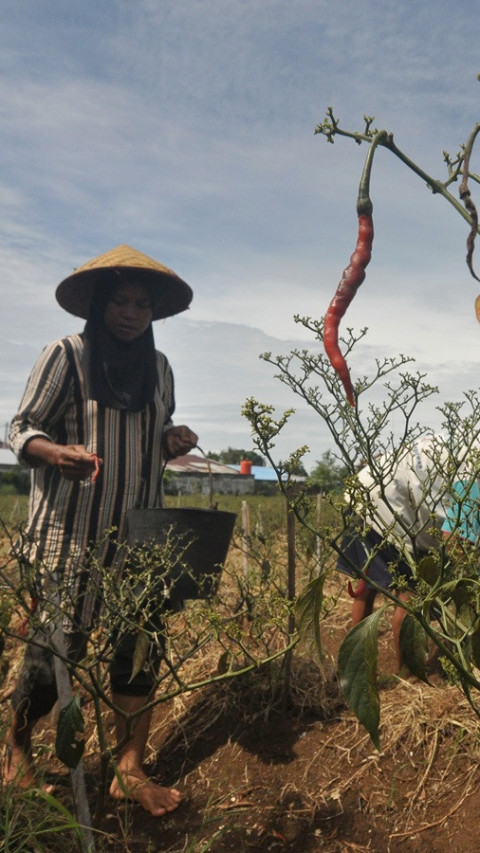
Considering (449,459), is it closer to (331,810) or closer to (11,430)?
(331,810)

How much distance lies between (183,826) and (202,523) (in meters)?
0.90

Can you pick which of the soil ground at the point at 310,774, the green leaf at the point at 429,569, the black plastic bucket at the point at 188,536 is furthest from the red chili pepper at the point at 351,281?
the soil ground at the point at 310,774

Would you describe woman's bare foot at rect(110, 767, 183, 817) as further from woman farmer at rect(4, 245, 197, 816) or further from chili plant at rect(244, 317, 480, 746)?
chili plant at rect(244, 317, 480, 746)

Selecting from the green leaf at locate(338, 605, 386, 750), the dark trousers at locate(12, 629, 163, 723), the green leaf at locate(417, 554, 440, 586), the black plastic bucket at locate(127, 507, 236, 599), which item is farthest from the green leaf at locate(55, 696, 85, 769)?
the green leaf at locate(417, 554, 440, 586)

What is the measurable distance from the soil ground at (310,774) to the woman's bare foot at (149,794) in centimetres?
3

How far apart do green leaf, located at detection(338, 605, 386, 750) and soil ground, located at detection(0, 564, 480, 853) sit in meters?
0.95

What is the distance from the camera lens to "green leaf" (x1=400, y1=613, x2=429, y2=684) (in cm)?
136

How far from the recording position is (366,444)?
138 cm

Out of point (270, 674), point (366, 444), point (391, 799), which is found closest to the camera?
point (366, 444)

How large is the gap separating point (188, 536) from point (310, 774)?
892 millimetres

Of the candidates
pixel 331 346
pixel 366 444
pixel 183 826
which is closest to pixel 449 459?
pixel 366 444

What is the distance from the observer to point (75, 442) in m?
2.70

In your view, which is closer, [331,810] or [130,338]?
[331,810]

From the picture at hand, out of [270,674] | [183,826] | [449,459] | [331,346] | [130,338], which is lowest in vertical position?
[183,826]
